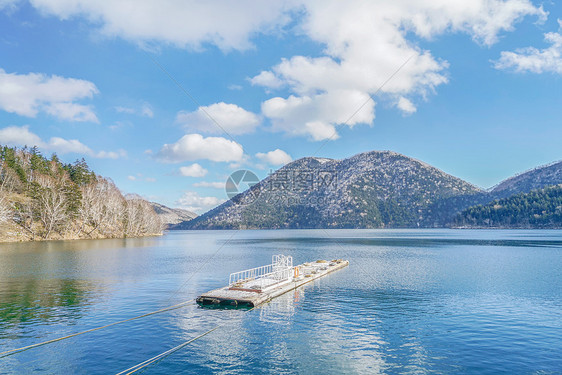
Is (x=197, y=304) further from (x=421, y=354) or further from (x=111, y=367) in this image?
(x=421, y=354)

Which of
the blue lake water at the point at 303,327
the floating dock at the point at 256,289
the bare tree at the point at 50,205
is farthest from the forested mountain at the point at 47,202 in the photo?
the floating dock at the point at 256,289

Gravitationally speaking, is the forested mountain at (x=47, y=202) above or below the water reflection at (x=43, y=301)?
above

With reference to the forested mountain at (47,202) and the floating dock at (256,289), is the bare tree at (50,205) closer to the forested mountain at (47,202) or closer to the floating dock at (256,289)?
the forested mountain at (47,202)

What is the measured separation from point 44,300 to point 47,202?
401 feet

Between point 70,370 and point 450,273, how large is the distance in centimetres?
6044

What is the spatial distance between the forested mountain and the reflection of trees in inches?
3594

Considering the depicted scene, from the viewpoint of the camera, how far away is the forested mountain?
13688 centimetres

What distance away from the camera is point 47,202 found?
460 feet

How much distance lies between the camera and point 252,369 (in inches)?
832

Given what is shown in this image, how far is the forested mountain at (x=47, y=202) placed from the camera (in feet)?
449

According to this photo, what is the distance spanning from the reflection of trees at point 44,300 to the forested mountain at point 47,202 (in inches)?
3594

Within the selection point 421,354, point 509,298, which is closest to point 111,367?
point 421,354

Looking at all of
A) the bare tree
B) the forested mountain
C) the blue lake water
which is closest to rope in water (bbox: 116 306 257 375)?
the blue lake water

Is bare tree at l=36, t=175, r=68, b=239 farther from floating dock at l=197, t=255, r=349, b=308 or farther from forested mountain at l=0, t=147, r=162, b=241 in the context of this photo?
floating dock at l=197, t=255, r=349, b=308
